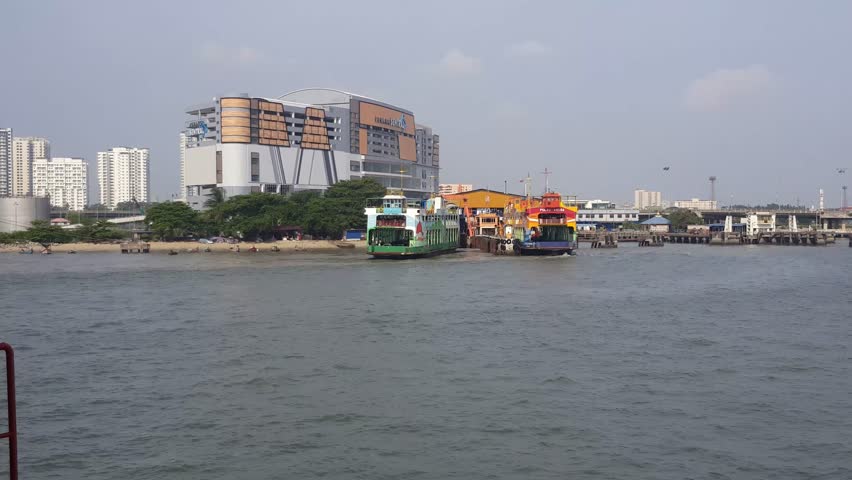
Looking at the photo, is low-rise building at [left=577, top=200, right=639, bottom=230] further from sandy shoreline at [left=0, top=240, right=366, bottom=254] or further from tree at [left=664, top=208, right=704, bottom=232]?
Result: sandy shoreline at [left=0, top=240, right=366, bottom=254]

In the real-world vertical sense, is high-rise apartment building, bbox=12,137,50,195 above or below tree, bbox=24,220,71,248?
above

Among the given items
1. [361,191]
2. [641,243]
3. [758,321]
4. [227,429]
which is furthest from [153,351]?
[641,243]

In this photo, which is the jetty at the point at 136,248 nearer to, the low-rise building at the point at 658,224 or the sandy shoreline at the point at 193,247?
the sandy shoreline at the point at 193,247

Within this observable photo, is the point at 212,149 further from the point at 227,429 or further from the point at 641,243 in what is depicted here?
the point at 227,429

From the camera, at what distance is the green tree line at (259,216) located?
251ft

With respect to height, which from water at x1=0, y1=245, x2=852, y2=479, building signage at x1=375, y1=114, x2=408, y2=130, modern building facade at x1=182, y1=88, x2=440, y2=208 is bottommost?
water at x1=0, y1=245, x2=852, y2=479

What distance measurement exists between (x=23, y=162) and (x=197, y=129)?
110 metres

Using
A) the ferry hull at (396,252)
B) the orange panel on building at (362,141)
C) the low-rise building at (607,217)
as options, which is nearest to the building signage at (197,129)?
the orange panel on building at (362,141)

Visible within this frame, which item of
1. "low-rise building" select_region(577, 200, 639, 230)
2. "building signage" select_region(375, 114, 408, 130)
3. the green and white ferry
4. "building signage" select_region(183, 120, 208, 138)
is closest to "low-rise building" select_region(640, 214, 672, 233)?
"low-rise building" select_region(577, 200, 639, 230)

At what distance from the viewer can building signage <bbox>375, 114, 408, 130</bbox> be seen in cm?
10681

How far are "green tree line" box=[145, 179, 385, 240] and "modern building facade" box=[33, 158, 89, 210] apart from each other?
10420cm

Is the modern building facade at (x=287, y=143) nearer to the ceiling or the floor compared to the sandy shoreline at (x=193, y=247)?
nearer to the ceiling

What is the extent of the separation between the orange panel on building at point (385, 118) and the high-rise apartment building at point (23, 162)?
107707mm

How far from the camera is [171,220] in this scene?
7556cm
